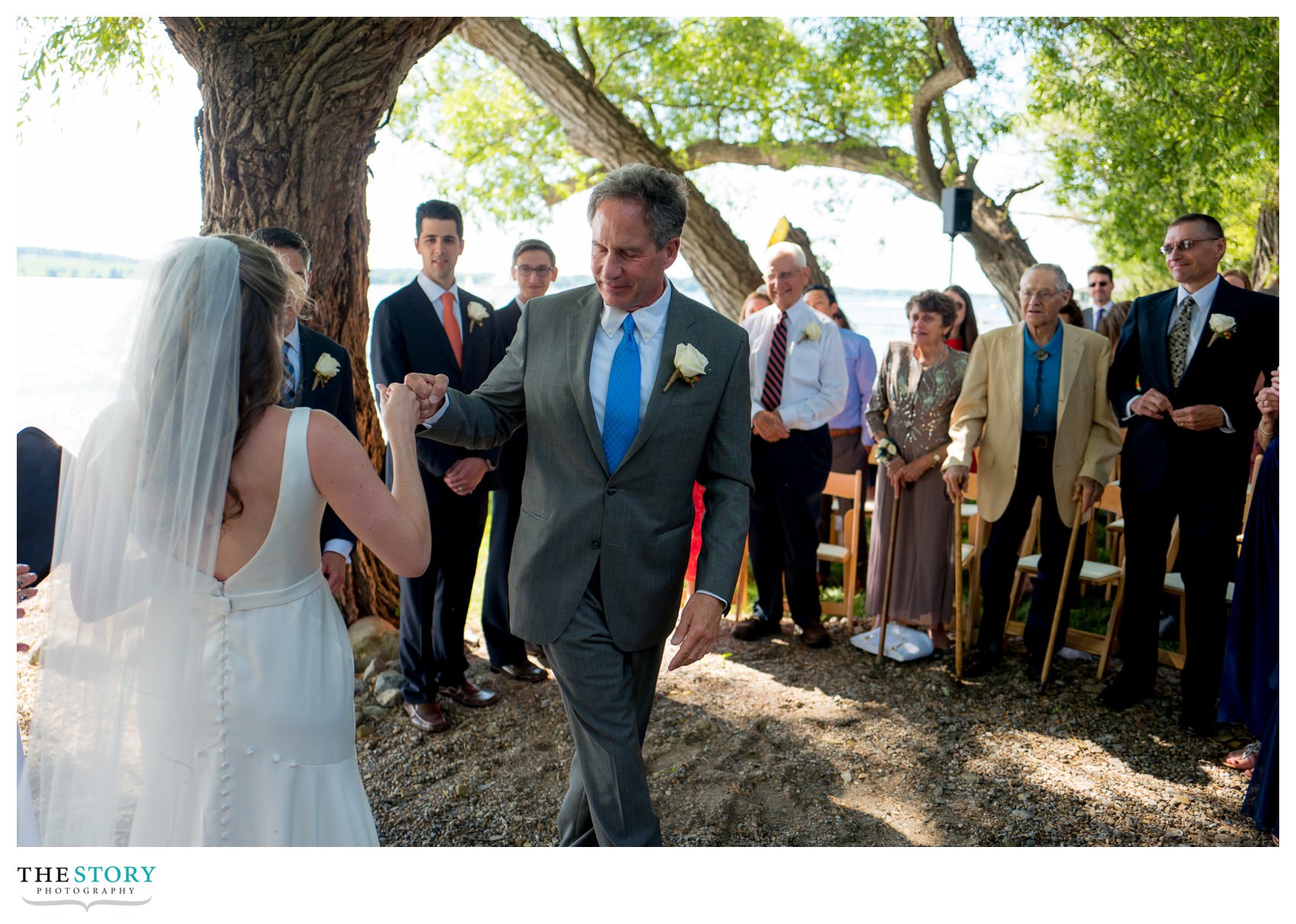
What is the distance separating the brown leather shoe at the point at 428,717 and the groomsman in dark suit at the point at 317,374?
1.10m

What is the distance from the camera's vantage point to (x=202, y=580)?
234cm

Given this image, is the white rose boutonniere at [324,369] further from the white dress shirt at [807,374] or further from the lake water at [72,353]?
the white dress shirt at [807,374]

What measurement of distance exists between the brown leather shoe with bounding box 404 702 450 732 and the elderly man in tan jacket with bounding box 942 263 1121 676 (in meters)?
2.79

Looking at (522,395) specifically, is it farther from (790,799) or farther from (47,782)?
(790,799)

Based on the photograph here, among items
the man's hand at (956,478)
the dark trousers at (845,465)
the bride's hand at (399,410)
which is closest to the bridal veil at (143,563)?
the bride's hand at (399,410)

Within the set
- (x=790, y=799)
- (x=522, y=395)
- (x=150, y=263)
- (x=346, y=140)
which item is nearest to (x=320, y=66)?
(x=346, y=140)

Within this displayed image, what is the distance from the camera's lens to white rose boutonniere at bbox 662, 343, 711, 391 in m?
2.88

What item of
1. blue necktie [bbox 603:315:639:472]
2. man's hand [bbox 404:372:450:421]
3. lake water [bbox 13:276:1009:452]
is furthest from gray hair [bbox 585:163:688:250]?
lake water [bbox 13:276:1009:452]

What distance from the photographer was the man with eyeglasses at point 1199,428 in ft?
15.6

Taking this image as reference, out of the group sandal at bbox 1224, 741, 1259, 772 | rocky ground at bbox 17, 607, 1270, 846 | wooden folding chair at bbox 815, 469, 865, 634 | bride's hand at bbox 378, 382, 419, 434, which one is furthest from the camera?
wooden folding chair at bbox 815, 469, 865, 634

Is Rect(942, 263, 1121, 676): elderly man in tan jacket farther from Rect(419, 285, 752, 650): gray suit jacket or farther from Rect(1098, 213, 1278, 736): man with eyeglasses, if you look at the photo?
Rect(419, 285, 752, 650): gray suit jacket

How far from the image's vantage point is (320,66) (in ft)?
16.5
